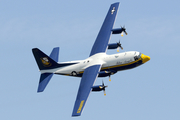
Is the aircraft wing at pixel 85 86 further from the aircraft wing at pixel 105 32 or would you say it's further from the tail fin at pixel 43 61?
the tail fin at pixel 43 61

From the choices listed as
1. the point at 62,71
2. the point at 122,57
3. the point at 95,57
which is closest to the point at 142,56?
the point at 122,57

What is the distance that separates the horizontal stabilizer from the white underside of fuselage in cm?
104

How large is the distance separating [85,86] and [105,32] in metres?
17.2

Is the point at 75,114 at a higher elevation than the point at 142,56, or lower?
lower

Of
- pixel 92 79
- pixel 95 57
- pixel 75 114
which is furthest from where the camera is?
pixel 95 57

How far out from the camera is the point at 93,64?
8394 cm

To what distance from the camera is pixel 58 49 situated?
90.6m

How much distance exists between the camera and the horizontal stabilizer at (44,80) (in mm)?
83688

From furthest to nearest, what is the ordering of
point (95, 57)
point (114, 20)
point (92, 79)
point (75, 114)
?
point (114, 20) → point (95, 57) → point (92, 79) → point (75, 114)

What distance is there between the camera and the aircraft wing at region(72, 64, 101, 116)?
2943 inches

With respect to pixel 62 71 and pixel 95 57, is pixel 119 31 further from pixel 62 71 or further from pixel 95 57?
pixel 62 71

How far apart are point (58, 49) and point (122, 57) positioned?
1615 centimetres

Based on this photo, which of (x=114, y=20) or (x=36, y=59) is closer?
(x=36, y=59)

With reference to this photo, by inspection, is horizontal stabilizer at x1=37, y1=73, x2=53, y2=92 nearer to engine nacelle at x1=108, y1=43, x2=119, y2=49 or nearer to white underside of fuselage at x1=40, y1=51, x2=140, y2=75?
white underside of fuselage at x1=40, y1=51, x2=140, y2=75
